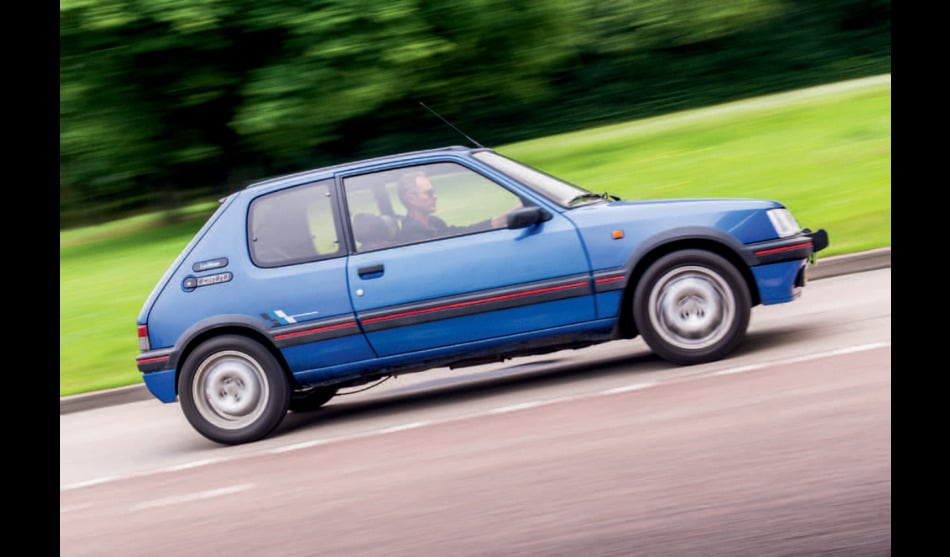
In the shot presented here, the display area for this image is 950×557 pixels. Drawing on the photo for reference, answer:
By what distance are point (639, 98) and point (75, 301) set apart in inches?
671

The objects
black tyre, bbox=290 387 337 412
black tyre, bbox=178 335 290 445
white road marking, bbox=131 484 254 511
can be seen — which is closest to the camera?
white road marking, bbox=131 484 254 511

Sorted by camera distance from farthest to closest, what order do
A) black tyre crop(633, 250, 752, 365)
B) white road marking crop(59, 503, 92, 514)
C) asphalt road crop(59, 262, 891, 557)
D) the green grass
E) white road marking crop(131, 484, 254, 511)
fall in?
the green grass → black tyre crop(633, 250, 752, 365) → white road marking crop(59, 503, 92, 514) → white road marking crop(131, 484, 254, 511) → asphalt road crop(59, 262, 891, 557)

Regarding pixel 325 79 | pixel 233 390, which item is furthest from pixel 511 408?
pixel 325 79

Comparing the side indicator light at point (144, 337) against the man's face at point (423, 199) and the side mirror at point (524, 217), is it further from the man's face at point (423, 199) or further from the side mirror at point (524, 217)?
the side mirror at point (524, 217)

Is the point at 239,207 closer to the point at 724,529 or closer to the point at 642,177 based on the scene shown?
the point at 724,529

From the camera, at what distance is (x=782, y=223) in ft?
24.2

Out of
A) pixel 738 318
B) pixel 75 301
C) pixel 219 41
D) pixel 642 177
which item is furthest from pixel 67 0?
pixel 738 318

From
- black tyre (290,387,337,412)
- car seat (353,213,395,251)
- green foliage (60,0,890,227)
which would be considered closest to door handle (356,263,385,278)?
car seat (353,213,395,251)

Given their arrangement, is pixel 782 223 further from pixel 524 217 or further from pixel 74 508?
pixel 74 508

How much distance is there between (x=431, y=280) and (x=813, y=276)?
4.15 metres

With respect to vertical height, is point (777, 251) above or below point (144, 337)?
above

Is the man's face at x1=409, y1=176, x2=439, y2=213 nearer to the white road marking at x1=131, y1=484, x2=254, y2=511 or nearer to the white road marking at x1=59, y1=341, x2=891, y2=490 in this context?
the white road marking at x1=59, y1=341, x2=891, y2=490

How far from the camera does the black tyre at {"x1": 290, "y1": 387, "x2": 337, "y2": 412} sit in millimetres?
8523
